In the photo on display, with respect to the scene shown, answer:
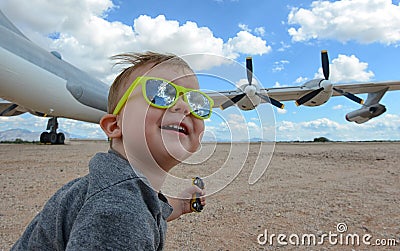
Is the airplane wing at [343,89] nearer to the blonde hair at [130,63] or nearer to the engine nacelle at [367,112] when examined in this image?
the engine nacelle at [367,112]

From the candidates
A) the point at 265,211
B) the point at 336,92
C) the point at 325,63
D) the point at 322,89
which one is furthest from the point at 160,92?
the point at 336,92

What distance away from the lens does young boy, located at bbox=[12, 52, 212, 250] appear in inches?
29.6

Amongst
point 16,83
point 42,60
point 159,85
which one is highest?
point 42,60

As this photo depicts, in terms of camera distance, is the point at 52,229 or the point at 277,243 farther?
the point at 277,243

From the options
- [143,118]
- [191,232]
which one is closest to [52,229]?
[143,118]

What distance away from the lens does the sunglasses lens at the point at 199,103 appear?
1043 millimetres

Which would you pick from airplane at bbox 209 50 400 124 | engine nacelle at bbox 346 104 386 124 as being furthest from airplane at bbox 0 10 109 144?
engine nacelle at bbox 346 104 386 124

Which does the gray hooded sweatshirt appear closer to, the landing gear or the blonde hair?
the blonde hair

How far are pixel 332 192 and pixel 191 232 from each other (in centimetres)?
247

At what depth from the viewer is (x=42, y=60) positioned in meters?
9.73

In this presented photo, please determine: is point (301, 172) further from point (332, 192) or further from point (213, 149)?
point (213, 149)

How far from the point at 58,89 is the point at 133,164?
1056 cm

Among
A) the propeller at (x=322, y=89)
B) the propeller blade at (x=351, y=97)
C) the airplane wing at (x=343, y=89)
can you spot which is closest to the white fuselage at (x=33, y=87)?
the airplane wing at (x=343, y=89)

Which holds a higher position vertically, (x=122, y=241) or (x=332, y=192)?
(x=122, y=241)
